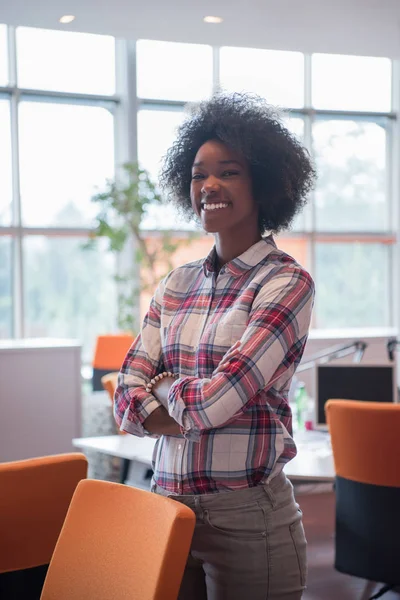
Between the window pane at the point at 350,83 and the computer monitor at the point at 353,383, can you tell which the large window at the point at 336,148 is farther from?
the computer monitor at the point at 353,383

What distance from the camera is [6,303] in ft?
27.2

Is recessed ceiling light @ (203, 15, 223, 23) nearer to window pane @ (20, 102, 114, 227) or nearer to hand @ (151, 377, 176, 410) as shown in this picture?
window pane @ (20, 102, 114, 227)

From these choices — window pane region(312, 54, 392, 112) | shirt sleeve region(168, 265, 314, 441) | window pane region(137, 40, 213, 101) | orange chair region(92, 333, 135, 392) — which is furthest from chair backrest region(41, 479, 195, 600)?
window pane region(312, 54, 392, 112)

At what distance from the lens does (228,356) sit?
1.69m

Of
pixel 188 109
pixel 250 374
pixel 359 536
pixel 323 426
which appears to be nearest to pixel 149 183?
pixel 323 426

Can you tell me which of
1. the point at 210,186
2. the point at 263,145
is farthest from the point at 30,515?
the point at 263,145

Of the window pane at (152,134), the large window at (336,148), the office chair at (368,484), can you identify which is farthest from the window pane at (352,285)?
the office chair at (368,484)

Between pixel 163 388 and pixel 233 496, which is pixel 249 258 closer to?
pixel 163 388

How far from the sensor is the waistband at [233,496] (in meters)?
1.66

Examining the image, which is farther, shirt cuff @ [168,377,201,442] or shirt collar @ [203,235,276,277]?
shirt collar @ [203,235,276,277]

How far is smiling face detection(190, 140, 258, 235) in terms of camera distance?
6.06 ft

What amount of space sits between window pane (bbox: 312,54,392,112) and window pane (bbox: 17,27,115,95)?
2.52 meters

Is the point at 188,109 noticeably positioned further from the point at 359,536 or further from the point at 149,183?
the point at 149,183

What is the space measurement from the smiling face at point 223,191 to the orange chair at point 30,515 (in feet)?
2.90
